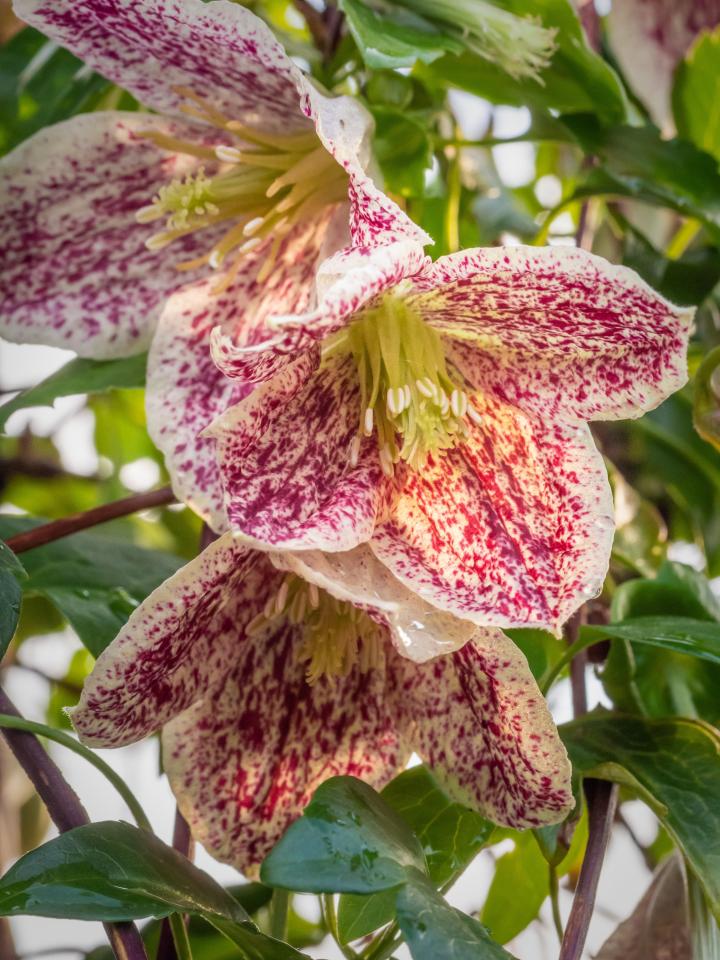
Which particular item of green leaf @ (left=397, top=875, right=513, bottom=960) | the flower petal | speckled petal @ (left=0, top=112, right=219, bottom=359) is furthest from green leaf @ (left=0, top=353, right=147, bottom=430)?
green leaf @ (left=397, top=875, right=513, bottom=960)

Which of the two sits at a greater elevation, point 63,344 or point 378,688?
point 63,344

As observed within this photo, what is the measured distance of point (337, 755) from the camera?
1.93 feet

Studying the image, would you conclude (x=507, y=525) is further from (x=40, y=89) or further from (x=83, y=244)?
(x=40, y=89)

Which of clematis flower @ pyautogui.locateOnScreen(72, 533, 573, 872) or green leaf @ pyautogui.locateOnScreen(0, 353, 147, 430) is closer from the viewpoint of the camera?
clematis flower @ pyautogui.locateOnScreen(72, 533, 573, 872)

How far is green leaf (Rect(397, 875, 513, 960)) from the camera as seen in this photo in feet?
1.30

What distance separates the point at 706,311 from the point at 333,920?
484 mm

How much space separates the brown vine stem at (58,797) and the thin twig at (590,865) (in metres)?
0.19

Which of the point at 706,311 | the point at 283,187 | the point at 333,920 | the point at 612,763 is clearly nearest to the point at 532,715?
the point at 612,763

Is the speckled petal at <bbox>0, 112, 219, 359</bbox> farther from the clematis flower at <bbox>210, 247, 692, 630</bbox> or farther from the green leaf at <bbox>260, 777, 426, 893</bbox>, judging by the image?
the green leaf at <bbox>260, 777, 426, 893</bbox>

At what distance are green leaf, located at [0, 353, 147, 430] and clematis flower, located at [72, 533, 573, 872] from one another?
18cm

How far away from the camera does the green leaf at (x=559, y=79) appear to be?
2.17 feet

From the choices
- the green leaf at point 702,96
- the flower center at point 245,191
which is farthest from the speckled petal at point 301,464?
the green leaf at point 702,96

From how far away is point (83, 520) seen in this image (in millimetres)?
640

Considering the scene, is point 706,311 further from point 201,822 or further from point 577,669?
point 201,822
